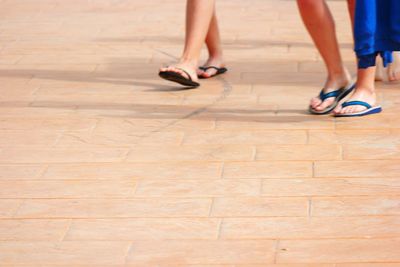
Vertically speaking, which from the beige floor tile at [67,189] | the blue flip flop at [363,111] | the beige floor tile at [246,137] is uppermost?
the beige floor tile at [67,189]

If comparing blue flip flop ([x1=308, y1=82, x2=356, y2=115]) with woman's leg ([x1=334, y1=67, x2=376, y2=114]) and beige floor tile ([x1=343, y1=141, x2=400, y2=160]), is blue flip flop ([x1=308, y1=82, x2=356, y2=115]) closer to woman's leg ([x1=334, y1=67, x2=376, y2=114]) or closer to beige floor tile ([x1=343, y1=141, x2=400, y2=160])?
woman's leg ([x1=334, y1=67, x2=376, y2=114])

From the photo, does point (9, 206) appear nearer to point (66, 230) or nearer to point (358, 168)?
point (66, 230)

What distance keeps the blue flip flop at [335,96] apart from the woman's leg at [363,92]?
0.04 meters

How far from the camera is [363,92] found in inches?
198

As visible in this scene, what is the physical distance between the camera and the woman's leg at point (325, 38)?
5027 millimetres

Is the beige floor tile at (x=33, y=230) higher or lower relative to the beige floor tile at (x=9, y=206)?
higher

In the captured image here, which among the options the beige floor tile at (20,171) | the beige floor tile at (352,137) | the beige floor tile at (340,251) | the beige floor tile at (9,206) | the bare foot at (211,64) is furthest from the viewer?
the bare foot at (211,64)

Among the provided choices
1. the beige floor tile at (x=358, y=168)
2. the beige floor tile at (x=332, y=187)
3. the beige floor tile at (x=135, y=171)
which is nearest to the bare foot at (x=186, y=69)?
the beige floor tile at (x=135, y=171)

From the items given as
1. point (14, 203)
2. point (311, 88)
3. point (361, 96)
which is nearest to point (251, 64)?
point (311, 88)

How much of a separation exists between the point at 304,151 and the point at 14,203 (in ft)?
3.86

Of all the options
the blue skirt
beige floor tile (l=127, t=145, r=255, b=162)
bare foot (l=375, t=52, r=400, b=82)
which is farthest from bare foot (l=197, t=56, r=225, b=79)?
beige floor tile (l=127, t=145, r=255, b=162)

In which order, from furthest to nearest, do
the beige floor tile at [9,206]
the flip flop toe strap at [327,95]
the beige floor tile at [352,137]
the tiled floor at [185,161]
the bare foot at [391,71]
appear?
the bare foot at [391,71]
the flip flop toe strap at [327,95]
the beige floor tile at [352,137]
the beige floor tile at [9,206]
the tiled floor at [185,161]

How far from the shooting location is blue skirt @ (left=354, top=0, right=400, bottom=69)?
4812mm

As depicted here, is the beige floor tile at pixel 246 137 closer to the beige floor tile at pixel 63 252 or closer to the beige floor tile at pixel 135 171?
the beige floor tile at pixel 135 171
